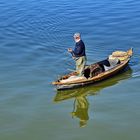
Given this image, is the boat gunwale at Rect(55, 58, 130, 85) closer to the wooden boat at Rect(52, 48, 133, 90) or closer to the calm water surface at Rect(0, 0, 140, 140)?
the wooden boat at Rect(52, 48, 133, 90)

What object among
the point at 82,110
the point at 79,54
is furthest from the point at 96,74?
the point at 82,110

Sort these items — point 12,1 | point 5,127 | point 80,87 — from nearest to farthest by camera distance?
point 5,127, point 80,87, point 12,1

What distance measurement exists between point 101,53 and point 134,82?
434 cm

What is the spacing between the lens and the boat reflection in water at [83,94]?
604 inches

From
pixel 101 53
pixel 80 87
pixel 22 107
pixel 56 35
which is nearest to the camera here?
pixel 22 107

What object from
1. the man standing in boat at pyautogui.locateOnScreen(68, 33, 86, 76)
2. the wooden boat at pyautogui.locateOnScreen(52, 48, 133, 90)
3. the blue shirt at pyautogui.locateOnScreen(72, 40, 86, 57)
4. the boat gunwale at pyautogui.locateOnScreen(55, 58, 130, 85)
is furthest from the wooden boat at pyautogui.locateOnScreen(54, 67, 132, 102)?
the blue shirt at pyautogui.locateOnScreen(72, 40, 86, 57)

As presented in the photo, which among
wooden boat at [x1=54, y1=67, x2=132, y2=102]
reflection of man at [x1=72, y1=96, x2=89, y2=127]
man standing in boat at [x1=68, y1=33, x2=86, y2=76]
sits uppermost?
man standing in boat at [x1=68, y1=33, x2=86, y2=76]

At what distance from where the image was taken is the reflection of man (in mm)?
14719

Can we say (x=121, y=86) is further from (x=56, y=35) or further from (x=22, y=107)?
(x=56, y=35)

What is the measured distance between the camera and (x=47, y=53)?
2175 centimetres

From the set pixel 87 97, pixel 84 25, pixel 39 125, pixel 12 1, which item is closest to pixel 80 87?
pixel 87 97

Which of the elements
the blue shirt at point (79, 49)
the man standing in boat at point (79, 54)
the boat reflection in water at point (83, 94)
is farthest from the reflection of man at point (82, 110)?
the blue shirt at point (79, 49)

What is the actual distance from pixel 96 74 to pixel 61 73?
5.86ft

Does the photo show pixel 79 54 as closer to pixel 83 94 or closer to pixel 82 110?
pixel 83 94
